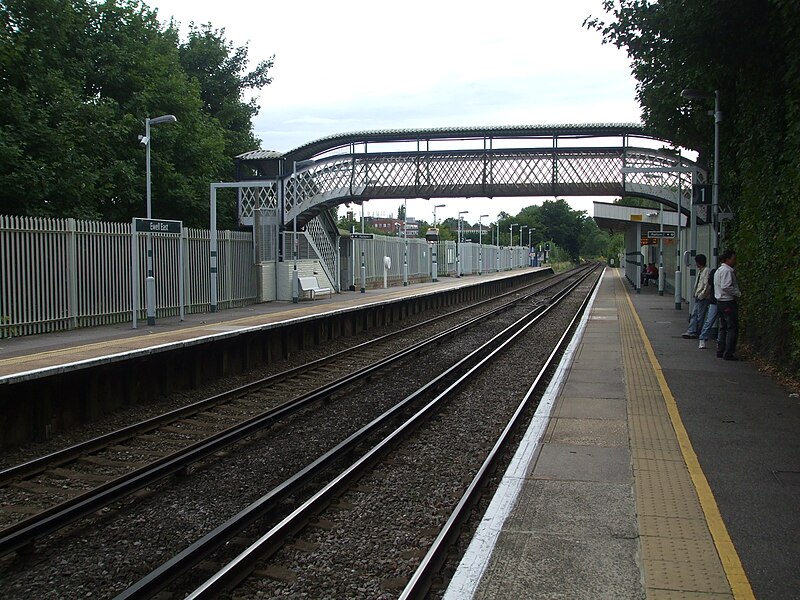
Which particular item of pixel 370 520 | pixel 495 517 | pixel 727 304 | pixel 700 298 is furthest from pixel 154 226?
pixel 495 517

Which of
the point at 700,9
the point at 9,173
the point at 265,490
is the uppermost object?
the point at 700,9

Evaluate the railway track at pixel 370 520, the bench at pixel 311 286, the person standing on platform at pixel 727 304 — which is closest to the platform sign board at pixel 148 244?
the bench at pixel 311 286

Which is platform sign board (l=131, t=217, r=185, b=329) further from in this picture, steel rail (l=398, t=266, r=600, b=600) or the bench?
steel rail (l=398, t=266, r=600, b=600)

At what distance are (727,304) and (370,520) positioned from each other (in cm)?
901

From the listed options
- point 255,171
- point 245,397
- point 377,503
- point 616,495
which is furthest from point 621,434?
point 255,171

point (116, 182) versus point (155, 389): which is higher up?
point (116, 182)

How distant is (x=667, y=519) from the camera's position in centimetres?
512

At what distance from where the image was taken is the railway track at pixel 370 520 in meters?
4.59

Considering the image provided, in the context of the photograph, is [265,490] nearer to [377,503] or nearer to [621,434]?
[377,503]

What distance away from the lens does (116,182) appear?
2445 centimetres

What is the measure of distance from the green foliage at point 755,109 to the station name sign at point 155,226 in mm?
10223

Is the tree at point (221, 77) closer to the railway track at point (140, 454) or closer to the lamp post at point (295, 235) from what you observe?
the lamp post at point (295, 235)

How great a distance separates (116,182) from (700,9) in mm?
18643

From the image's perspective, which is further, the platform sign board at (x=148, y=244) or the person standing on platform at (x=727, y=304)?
the platform sign board at (x=148, y=244)
